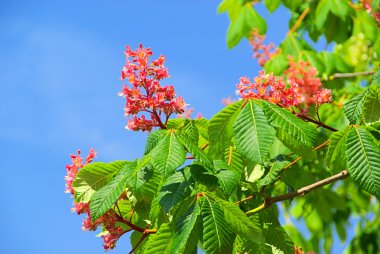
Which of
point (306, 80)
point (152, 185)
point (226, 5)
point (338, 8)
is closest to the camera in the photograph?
point (152, 185)

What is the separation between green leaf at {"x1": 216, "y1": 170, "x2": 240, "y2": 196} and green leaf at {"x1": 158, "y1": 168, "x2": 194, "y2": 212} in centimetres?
10

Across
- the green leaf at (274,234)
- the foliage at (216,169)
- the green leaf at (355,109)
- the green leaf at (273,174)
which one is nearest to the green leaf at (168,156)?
the foliage at (216,169)

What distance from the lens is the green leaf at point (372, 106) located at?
8.42 ft

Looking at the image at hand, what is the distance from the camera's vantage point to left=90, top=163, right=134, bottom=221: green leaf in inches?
91.4

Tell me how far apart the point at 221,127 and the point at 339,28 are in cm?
340

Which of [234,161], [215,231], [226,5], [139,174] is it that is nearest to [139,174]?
[139,174]

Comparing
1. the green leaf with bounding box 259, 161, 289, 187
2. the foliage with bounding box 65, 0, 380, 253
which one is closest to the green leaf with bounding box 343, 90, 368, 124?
the foliage with bounding box 65, 0, 380, 253

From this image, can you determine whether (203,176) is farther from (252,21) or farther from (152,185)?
(252,21)

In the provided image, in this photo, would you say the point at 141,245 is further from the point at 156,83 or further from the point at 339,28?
the point at 339,28

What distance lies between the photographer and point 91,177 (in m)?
2.58

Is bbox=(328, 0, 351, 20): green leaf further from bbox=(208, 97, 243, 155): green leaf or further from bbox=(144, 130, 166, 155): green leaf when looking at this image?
bbox=(144, 130, 166, 155): green leaf

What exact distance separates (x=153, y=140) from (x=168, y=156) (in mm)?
121

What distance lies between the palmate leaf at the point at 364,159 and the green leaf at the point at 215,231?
47cm

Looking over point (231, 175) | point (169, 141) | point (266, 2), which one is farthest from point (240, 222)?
point (266, 2)
